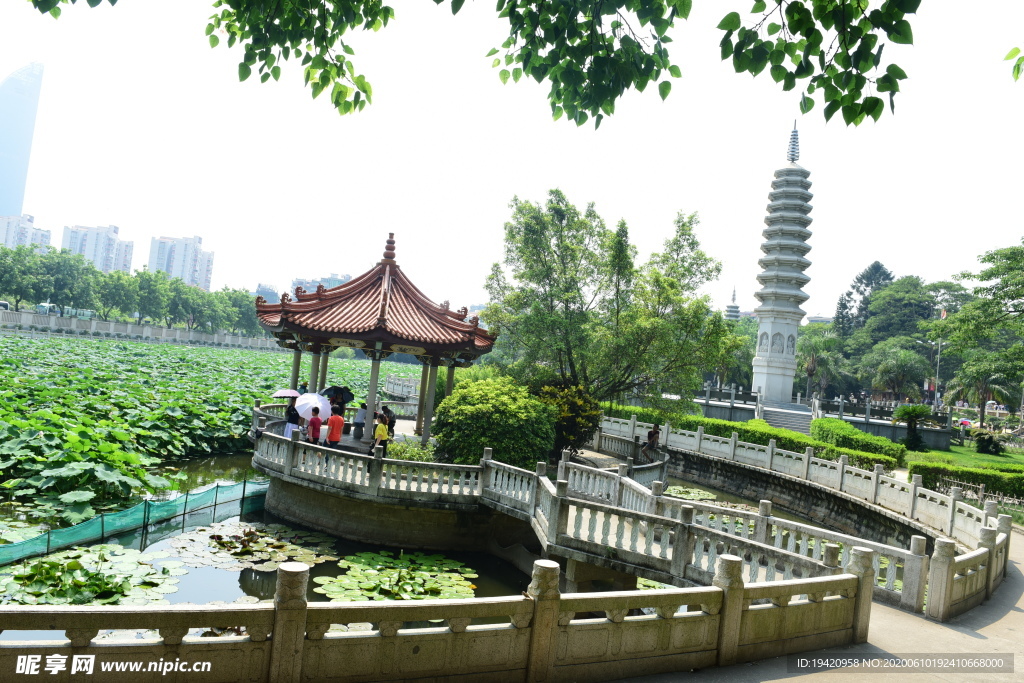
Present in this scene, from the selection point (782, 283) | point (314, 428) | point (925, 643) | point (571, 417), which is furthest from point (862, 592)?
point (782, 283)

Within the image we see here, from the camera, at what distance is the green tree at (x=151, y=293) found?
76688mm

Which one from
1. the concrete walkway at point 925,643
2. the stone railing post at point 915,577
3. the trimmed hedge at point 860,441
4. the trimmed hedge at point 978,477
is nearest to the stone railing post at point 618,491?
the concrete walkway at point 925,643

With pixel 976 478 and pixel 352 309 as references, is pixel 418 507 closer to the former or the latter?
pixel 352 309

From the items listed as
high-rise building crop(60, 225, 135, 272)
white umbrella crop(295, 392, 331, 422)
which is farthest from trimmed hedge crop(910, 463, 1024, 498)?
high-rise building crop(60, 225, 135, 272)

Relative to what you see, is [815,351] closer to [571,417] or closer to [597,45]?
[571,417]

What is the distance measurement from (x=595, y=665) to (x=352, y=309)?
12933 mm

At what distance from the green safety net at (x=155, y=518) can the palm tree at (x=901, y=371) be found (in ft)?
181

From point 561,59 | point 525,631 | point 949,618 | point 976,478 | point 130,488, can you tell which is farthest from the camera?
point 976,478

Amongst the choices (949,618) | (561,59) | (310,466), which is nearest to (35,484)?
(310,466)

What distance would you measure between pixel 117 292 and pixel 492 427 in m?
74.3

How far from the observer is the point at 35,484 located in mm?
12945

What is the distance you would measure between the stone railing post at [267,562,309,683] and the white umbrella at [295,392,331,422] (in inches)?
438

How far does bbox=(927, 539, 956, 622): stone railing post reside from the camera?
8.30m

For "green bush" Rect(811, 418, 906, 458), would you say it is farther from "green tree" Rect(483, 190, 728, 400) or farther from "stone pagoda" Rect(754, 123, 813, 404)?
"stone pagoda" Rect(754, 123, 813, 404)
